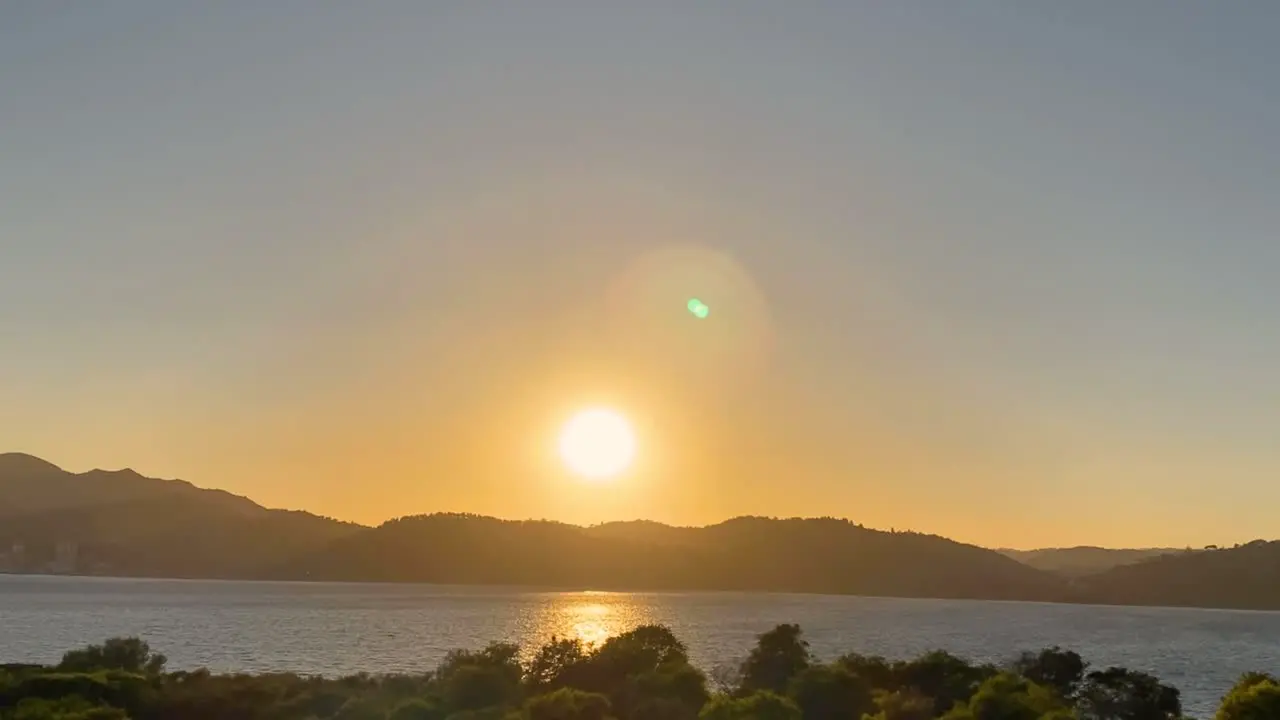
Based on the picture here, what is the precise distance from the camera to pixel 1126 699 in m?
69.8

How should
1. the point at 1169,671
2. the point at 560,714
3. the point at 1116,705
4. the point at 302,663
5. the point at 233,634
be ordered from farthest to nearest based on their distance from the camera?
1. the point at 233,634
2. the point at 1169,671
3. the point at 302,663
4. the point at 1116,705
5. the point at 560,714

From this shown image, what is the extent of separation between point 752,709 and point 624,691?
47.9 ft

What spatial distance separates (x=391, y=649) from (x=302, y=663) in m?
23.4

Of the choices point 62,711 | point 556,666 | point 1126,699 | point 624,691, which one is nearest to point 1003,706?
point 1126,699

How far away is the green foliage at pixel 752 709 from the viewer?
168 feet

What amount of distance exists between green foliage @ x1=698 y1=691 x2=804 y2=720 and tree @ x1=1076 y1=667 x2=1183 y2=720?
28.3m

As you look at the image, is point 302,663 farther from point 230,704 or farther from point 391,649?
point 230,704

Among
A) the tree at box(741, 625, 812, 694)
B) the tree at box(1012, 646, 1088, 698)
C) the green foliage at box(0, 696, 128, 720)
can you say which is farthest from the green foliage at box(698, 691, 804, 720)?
the tree at box(1012, 646, 1088, 698)

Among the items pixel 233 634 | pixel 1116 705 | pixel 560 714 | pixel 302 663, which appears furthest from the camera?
pixel 233 634

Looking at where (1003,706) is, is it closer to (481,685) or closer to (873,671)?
(873,671)

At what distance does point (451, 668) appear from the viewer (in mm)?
72938

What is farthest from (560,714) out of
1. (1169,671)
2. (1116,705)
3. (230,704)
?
(1169,671)

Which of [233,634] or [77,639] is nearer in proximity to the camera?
[77,639]

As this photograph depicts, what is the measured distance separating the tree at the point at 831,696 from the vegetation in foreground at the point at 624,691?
0.07 meters
